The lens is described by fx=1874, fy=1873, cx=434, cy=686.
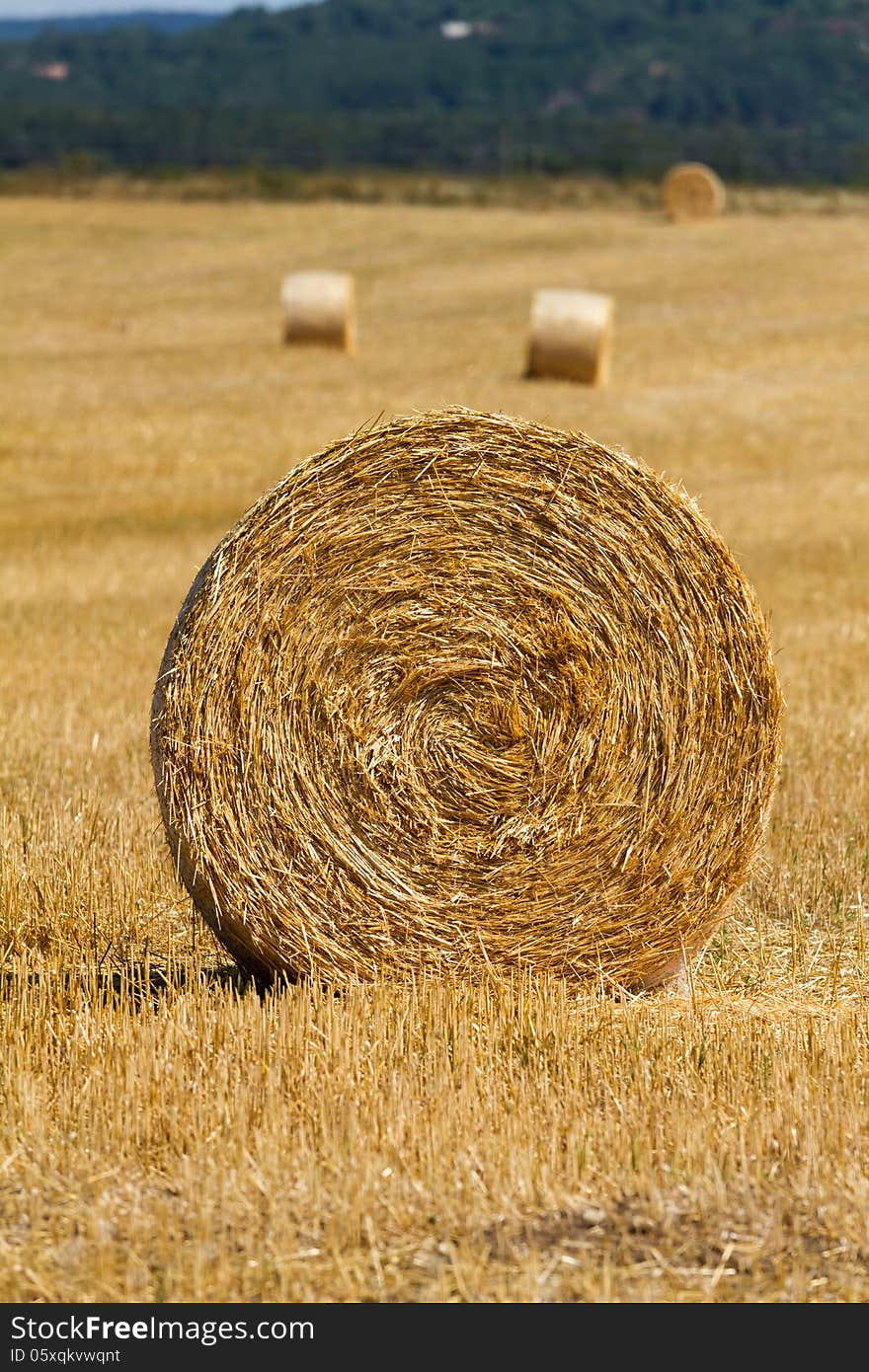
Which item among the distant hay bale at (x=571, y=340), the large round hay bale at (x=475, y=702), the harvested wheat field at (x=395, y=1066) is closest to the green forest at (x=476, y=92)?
the distant hay bale at (x=571, y=340)

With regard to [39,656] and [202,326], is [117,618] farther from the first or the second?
[202,326]

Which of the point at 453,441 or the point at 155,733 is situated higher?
the point at 453,441

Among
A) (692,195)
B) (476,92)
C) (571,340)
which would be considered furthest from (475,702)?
(476,92)

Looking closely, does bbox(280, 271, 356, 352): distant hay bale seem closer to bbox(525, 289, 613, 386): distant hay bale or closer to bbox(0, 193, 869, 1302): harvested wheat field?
bbox(525, 289, 613, 386): distant hay bale

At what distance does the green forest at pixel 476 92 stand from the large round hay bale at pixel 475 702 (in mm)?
62179

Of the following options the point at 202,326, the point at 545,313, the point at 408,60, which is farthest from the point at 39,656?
the point at 408,60

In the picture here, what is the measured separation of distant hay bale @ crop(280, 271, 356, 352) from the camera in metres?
23.8

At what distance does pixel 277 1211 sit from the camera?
12.9 feet

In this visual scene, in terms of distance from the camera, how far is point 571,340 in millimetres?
20938

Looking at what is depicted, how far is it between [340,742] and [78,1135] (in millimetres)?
1394

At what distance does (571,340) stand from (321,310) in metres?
4.26
